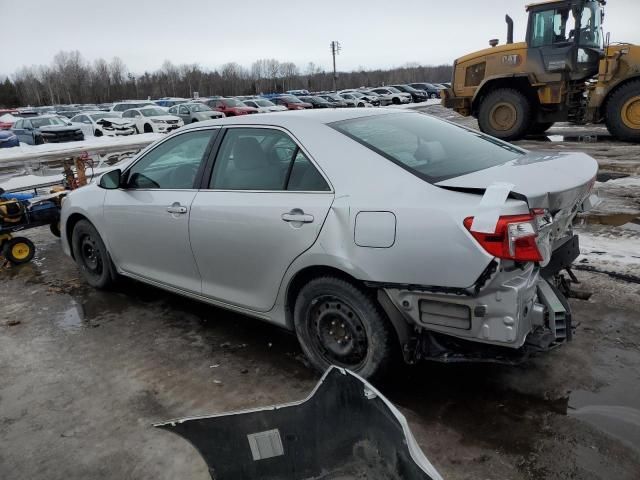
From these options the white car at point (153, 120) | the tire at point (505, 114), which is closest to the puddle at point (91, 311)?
the tire at point (505, 114)

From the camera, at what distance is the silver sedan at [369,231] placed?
99.6 inches

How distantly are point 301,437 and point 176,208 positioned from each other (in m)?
2.26

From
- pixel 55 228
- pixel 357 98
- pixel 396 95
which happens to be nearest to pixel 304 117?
pixel 55 228

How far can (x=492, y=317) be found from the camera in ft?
8.29

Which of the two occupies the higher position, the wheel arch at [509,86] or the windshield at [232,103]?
the wheel arch at [509,86]

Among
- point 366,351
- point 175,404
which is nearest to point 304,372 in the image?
point 366,351

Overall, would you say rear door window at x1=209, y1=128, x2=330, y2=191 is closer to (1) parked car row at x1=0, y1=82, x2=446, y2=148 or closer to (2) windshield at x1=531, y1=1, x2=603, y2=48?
(2) windshield at x1=531, y1=1, x2=603, y2=48

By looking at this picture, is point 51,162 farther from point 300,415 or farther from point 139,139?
point 300,415

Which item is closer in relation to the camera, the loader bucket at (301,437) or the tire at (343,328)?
the loader bucket at (301,437)

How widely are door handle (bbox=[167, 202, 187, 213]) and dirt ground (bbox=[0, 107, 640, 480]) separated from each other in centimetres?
96

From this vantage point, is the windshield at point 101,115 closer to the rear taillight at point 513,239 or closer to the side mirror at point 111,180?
the side mirror at point 111,180

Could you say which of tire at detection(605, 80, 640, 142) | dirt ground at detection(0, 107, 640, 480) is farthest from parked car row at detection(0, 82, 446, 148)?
dirt ground at detection(0, 107, 640, 480)

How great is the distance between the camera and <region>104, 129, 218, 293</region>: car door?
3873 mm

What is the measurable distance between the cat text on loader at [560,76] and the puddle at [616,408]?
36.2ft
